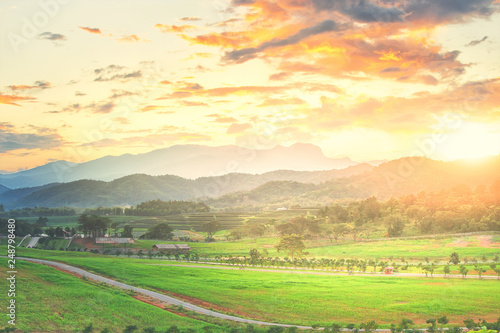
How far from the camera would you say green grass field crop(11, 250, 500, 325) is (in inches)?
1639

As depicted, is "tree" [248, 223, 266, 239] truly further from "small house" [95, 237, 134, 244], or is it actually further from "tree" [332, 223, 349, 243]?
"small house" [95, 237, 134, 244]

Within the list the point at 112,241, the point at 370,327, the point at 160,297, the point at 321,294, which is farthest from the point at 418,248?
the point at 160,297

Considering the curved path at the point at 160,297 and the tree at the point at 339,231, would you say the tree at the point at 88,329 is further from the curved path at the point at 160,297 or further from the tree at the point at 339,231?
the tree at the point at 339,231

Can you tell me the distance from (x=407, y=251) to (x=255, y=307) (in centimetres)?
6832

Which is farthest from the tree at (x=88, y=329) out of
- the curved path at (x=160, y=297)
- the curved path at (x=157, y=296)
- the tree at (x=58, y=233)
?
the tree at (x=58, y=233)

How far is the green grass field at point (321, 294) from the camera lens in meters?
41.6

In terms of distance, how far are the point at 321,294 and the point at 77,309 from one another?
27806mm

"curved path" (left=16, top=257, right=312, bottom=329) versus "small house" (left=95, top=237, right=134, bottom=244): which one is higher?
"small house" (left=95, top=237, right=134, bottom=244)

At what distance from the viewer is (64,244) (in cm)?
10688

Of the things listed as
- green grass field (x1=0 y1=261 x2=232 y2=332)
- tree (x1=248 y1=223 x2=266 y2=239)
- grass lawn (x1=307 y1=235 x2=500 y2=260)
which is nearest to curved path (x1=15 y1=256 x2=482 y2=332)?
green grass field (x1=0 y1=261 x2=232 y2=332)

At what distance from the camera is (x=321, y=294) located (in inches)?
1991

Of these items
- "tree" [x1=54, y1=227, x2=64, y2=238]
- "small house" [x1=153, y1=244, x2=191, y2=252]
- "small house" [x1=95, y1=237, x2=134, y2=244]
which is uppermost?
"tree" [x1=54, y1=227, x2=64, y2=238]

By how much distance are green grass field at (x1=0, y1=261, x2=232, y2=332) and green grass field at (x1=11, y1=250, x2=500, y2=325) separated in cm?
792

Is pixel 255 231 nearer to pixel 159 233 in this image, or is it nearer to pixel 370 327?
pixel 159 233
